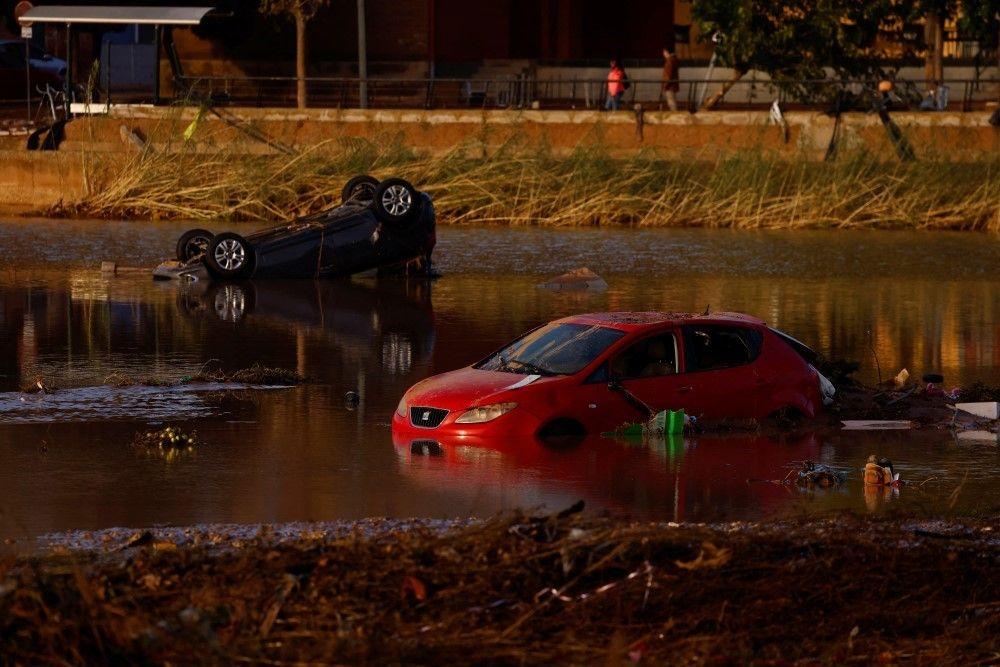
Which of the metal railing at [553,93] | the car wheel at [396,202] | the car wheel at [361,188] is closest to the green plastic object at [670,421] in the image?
the car wheel at [396,202]

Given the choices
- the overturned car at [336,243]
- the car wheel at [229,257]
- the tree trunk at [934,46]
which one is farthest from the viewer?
the tree trunk at [934,46]

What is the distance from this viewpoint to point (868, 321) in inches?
944

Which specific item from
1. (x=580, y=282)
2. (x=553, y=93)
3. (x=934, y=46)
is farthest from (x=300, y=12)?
(x=580, y=282)

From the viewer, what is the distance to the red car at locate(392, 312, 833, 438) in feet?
48.4

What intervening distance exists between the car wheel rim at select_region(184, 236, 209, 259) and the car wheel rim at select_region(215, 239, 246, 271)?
0.84 m

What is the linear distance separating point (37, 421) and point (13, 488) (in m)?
3.09

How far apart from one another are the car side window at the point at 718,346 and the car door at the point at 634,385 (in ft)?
0.43

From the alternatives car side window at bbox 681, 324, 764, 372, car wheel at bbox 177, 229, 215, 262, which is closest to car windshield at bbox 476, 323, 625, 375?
car side window at bbox 681, 324, 764, 372

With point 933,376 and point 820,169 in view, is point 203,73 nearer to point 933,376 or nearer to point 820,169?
point 820,169

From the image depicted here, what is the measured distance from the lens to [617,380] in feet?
49.8

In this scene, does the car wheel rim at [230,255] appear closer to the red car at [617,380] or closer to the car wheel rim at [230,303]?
the car wheel rim at [230,303]

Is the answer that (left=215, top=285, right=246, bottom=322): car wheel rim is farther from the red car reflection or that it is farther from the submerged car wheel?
the red car reflection

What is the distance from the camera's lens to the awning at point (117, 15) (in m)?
45.4

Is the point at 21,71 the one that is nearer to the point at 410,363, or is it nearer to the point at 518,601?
the point at 410,363
